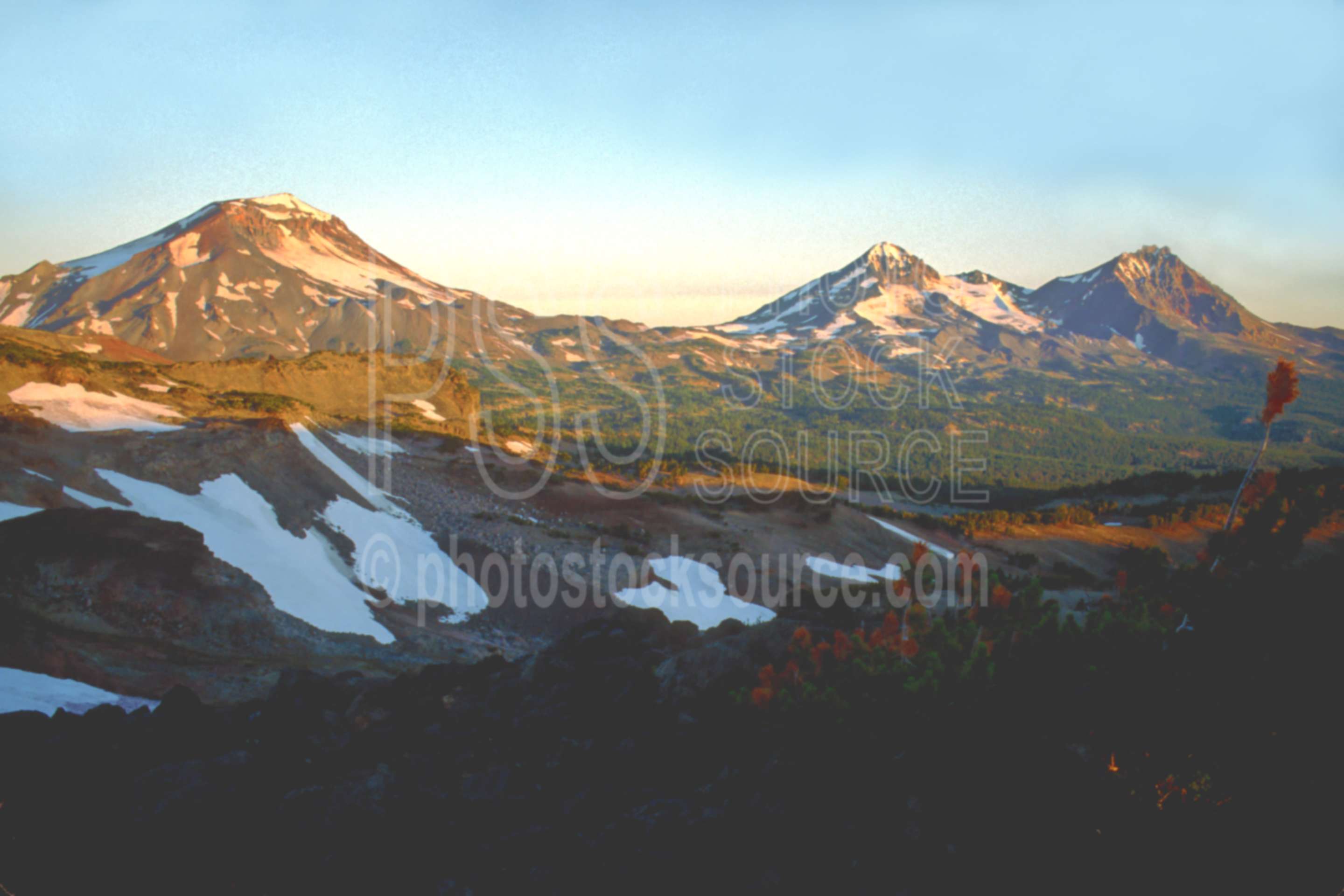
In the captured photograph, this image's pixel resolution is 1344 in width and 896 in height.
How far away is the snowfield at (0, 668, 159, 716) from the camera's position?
547 inches

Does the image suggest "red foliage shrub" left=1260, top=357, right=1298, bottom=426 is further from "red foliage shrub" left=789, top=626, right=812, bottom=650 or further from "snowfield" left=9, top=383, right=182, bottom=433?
"snowfield" left=9, top=383, right=182, bottom=433

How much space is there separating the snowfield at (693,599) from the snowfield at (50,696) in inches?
650

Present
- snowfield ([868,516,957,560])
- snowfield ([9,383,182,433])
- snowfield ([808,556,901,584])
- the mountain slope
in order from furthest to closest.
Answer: the mountain slope, snowfield ([868,516,957,560]), snowfield ([808,556,901,584]), snowfield ([9,383,182,433])

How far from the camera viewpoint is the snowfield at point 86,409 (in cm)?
2888

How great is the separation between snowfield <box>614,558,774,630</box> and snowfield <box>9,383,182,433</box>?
20.9 m

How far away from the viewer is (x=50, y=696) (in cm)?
1440

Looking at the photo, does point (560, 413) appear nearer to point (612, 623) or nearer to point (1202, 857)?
point (612, 623)

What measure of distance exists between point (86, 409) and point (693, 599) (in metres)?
26.4

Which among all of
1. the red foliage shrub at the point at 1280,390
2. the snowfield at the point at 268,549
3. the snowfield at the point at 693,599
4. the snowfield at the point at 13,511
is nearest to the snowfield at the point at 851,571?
the snowfield at the point at 693,599

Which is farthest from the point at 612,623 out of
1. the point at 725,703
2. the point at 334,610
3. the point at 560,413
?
the point at 560,413

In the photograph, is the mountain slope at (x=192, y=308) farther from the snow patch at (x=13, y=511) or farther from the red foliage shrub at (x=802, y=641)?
the red foliage shrub at (x=802, y=641)

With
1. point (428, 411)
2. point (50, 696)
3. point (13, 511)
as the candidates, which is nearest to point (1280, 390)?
point (50, 696)

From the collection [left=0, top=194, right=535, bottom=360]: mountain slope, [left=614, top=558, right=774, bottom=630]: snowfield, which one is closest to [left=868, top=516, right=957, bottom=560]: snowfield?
[left=614, top=558, right=774, bottom=630]: snowfield

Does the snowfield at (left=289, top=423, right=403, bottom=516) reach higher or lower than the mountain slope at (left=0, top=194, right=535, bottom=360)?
lower
